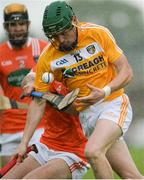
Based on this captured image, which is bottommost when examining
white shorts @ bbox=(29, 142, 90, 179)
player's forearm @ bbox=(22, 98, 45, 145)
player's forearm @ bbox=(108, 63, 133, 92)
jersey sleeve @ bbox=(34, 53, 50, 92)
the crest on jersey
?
white shorts @ bbox=(29, 142, 90, 179)

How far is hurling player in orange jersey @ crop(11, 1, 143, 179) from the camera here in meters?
8.06

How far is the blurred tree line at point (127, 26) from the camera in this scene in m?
15.3

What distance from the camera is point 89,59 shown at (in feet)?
27.2

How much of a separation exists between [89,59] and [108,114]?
53 cm

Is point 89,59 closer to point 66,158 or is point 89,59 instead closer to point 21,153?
point 66,158

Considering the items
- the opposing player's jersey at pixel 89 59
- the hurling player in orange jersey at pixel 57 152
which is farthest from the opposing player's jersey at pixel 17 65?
the opposing player's jersey at pixel 89 59

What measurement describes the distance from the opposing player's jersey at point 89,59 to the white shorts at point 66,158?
572 mm

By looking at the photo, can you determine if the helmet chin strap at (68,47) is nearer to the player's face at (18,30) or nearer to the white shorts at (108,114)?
the white shorts at (108,114)

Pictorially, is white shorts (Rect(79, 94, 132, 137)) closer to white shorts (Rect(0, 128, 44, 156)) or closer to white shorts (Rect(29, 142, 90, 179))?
white shorts (Rect(29, 142, 90, 179))

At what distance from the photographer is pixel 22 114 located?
35.7 feet

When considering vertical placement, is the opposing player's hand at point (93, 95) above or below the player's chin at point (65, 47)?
below

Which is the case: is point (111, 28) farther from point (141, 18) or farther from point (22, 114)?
point (22, 114)

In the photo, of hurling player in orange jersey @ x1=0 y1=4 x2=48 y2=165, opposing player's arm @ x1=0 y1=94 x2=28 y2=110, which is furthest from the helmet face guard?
opposing player's arm @ x1=0 y1=94 x2=28 y2=110

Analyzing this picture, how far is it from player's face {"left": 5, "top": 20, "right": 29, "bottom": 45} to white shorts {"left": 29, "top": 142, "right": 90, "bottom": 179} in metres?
2.26
